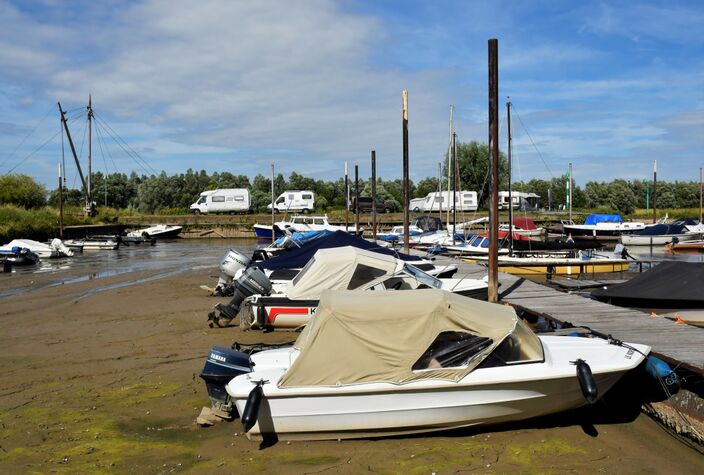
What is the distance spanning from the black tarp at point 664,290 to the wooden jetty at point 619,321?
0.92 m

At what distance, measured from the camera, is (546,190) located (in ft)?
347

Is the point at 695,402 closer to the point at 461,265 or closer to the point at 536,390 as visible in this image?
the point at 536,390

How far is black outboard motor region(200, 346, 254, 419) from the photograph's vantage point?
8.80 m

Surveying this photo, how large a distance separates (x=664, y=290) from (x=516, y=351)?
27.6 feet

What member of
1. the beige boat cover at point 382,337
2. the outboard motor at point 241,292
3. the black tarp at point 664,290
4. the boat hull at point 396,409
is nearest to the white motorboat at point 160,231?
the outboard motor at point 241,292

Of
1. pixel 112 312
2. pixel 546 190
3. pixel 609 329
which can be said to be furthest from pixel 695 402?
pixel 546 190

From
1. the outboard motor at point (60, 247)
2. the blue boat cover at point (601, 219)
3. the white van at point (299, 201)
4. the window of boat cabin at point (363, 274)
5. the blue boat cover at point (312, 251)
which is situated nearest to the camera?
the window of boat cabin at point (363, 274)

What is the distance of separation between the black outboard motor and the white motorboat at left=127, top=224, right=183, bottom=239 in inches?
2134

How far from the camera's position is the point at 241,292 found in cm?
1627

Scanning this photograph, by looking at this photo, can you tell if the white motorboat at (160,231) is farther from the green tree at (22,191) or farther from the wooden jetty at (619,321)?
the wooden jetty at (619,321)

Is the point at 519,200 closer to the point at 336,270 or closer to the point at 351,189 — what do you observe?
the point at 351,189

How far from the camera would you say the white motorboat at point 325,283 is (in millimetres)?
14297

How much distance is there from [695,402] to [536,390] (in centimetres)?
221

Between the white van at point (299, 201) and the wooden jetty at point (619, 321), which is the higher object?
the white van at point (299, 201)
